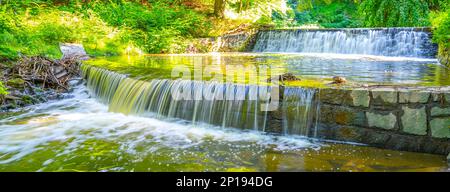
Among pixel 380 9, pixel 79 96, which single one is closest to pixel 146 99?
pixel 79 96

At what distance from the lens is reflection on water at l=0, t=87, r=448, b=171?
3600 millimetres

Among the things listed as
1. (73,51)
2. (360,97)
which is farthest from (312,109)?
(73,51)

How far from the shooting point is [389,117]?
13.2 ft

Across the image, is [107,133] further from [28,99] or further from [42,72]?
[42,72]

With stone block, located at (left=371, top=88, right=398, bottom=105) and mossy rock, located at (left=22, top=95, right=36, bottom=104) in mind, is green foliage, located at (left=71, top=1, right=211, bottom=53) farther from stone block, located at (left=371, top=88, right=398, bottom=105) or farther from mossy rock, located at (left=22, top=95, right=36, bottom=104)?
stone block, located at (left=371, top=88, right=398, bottom=105)

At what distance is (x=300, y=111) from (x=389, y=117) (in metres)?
0.98

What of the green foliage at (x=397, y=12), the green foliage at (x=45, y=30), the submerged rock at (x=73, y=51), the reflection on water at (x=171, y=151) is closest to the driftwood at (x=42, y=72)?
the green foliage at (x=45, y=30)

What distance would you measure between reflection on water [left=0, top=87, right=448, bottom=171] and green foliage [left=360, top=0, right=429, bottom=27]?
11208mm

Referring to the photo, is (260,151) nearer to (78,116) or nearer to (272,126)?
(272,126)

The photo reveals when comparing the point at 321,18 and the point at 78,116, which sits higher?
the point at 321,18

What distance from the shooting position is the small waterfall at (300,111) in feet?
14.5

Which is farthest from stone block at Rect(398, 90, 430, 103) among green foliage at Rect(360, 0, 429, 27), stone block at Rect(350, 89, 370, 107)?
green foliage at Rect(360, 0, 429, 27)

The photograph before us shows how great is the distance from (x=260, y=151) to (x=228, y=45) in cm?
1123

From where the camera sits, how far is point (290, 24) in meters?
19.1
